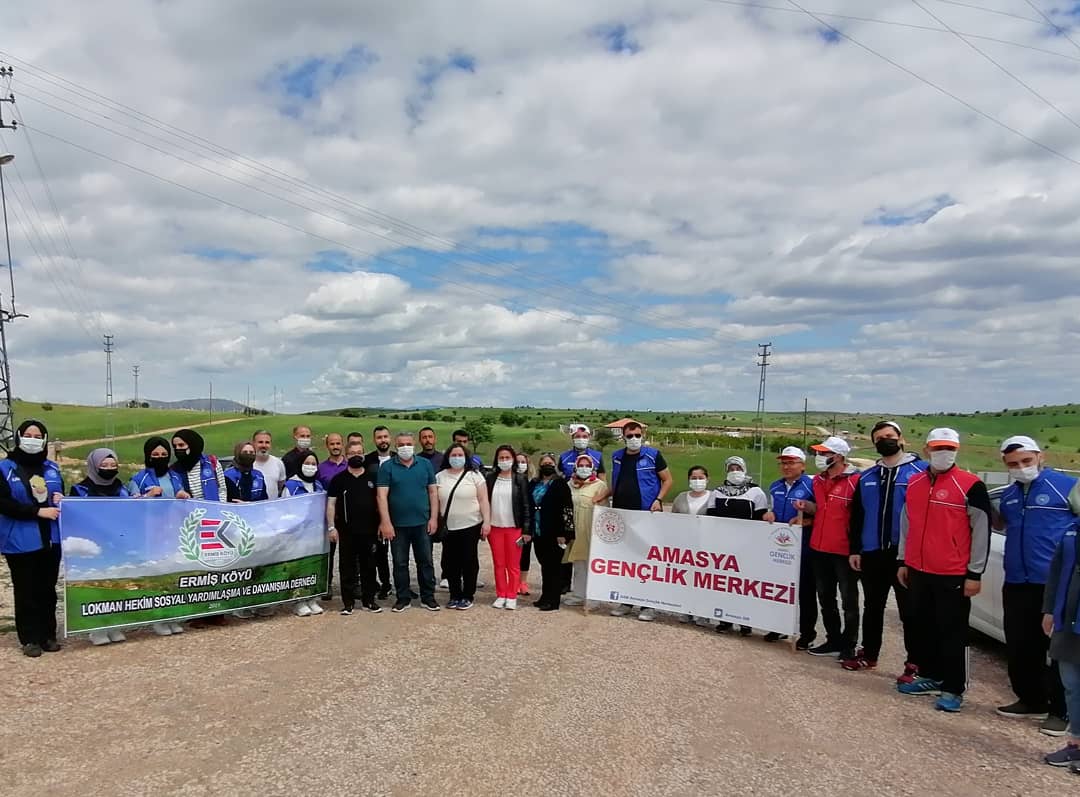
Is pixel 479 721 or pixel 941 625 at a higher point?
pixel 941 625

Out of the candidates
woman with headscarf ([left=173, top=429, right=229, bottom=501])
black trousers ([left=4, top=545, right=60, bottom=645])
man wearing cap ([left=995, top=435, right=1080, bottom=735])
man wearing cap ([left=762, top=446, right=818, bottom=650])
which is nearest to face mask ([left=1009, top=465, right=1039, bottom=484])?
man wearing cap ([left=995, top=435, right=1080, bottom=735])

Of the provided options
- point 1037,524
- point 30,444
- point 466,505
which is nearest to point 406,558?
point 466,505

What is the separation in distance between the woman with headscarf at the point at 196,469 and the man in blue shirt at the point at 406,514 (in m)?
1.76

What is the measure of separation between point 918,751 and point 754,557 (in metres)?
2.99

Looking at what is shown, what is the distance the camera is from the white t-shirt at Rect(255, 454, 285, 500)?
8562 millimetres

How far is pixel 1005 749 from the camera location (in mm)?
4988

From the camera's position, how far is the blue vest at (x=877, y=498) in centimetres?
652

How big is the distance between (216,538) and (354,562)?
1.46 meters

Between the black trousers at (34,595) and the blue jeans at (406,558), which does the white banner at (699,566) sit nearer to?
the blue jeans at (406,558)

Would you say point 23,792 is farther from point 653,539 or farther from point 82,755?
point 653,539

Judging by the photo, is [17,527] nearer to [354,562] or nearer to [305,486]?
[305,486]

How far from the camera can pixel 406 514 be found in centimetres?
823


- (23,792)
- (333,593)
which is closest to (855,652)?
(333,593)

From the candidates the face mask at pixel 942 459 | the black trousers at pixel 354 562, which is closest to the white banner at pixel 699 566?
the face mask at pixel 942 459
